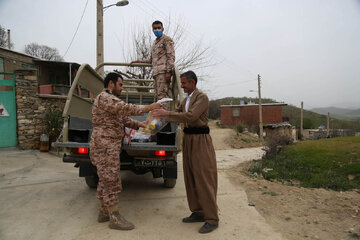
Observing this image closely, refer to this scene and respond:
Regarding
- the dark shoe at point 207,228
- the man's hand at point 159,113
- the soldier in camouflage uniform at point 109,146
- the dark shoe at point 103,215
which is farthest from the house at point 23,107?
the dark shoe at point 207,228

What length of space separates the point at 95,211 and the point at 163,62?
111 inches

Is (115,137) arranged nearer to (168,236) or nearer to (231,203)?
(168,236)

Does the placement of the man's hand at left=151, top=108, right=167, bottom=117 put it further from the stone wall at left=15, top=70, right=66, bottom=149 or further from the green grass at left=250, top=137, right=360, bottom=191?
the stone wall at left=15, top=70, right=66, bottom=149

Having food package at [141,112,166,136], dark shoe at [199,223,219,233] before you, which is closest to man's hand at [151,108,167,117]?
food package at [141,112,166,136]

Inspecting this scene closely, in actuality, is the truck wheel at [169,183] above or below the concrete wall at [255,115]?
below

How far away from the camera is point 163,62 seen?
4.76 m

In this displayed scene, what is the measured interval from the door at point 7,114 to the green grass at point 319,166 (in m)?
7.80

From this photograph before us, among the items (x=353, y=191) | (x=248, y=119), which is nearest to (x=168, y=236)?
(x=353, y=191)

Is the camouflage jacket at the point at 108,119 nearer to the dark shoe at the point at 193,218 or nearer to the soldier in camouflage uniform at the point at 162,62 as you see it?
the dark shoe at the point at 193,218

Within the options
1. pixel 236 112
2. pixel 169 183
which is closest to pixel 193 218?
pixel 169 183

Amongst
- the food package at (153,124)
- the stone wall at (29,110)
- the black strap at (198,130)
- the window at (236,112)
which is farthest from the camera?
the window at (236,112)

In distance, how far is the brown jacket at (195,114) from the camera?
9.70 ft

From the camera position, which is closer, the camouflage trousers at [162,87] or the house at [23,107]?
the camouflage trousers at [162,87]

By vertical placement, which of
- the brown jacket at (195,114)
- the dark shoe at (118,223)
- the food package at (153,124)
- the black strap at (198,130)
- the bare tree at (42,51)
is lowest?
the dark shoe at (118,223)
